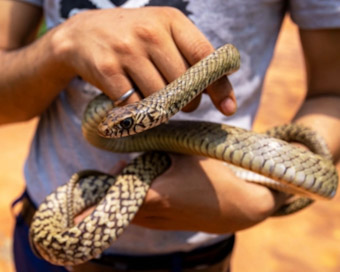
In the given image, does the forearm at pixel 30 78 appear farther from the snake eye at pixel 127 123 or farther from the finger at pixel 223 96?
the finger at pixel 223 96

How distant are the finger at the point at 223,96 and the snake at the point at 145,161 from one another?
32 mm

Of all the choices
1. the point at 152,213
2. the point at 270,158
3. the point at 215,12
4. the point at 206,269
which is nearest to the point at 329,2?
the point at 215,12

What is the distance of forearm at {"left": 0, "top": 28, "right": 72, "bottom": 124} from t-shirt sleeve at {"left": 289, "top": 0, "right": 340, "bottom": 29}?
0.75 metres

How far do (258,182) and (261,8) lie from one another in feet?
1.83

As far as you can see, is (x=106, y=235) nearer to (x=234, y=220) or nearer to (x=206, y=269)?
(x=234, y=220)

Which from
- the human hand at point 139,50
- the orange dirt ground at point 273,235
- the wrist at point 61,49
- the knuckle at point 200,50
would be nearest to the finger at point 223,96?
the human hand at point 139,50

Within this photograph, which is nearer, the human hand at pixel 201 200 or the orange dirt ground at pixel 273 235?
the human hand at pixel 201 200

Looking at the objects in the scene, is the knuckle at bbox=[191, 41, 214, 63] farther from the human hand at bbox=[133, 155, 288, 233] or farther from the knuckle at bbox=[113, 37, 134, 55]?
the human hand at bbox=[133, 155, 288, 233]

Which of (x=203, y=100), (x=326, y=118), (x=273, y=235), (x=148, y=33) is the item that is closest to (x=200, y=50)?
(x=148, y=33)

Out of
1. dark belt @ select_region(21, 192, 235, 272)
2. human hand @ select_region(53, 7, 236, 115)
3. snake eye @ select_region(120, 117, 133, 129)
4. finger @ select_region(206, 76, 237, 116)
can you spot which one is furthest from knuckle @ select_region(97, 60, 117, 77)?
dark belt @ select_region(21, 192, 235, 272)

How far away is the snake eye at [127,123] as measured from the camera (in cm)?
118

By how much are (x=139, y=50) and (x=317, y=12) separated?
640mm

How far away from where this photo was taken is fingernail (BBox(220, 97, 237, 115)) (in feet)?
3.91

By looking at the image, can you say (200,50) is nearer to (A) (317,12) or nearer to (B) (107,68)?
(B) (107,68)
